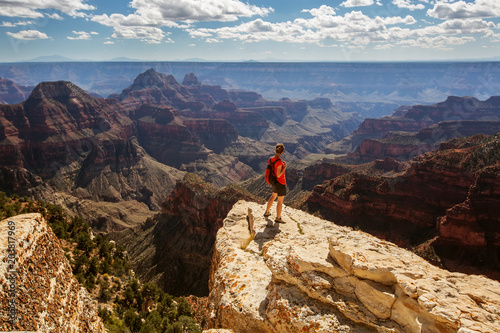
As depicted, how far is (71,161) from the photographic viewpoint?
129 meters

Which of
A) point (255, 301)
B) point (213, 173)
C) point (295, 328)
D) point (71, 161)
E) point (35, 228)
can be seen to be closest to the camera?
point (295, 328)

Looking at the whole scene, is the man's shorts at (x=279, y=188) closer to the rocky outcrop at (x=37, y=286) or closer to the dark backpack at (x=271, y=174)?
the dark backpack at (x=271, y=174)

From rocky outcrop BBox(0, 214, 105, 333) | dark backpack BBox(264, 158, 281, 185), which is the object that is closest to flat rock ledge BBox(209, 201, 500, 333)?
dark backpack BBox(264, 158, 281, 185)

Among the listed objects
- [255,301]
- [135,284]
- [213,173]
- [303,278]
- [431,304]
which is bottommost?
[213,173]

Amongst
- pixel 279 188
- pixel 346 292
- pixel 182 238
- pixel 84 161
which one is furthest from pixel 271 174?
pixel 84 161

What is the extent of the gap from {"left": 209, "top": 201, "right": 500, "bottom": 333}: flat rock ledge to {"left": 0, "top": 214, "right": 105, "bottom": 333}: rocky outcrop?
5.30m

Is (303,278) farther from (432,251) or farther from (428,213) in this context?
(428,213)

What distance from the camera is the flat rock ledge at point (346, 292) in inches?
320

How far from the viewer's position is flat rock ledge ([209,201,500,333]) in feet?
26.7

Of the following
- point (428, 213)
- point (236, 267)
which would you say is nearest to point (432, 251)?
point (428, 213)

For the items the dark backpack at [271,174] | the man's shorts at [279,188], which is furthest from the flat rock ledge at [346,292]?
the dark backpack at [271,174]

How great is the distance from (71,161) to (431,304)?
14328 cm

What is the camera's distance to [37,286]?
10445 millimetres

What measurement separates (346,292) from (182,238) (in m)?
58.0
